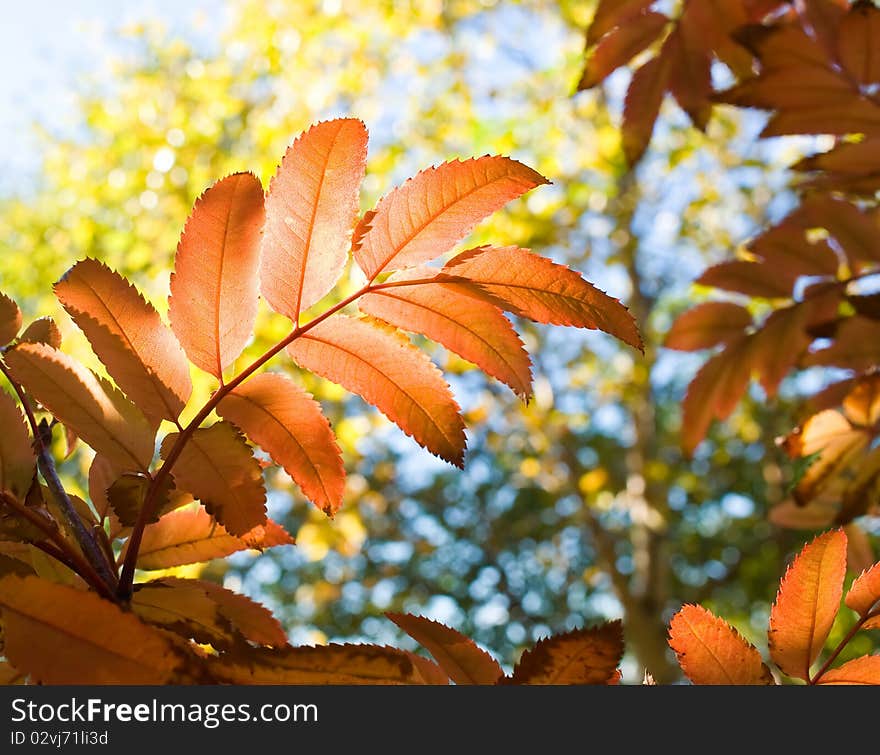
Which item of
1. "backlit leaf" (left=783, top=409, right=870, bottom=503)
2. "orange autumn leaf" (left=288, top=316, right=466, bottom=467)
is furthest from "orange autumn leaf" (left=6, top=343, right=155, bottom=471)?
"backlit leaf" (left=783, top=409, right=870, bottom=503)

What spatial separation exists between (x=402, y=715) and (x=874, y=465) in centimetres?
75

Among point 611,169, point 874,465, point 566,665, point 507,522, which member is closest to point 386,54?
point 611,169

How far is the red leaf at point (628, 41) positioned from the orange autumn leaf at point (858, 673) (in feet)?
2.85

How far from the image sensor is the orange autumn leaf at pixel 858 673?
0.49 metres

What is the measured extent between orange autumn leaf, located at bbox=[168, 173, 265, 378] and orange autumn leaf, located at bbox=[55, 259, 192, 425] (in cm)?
1

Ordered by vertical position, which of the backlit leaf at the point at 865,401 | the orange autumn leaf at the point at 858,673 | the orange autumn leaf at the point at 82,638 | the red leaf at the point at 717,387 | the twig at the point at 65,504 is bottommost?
the orange autumn leaf at the point at 858,673

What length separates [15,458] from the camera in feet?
1.64

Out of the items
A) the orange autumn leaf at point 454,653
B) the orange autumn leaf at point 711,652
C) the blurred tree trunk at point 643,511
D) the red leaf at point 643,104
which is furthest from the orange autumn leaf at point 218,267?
the blurred tree trunk at point 643,511

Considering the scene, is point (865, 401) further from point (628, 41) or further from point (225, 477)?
point (225, 477)

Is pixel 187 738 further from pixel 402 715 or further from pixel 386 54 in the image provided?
pixel 386 54

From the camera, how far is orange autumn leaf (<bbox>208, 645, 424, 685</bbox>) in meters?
0.40

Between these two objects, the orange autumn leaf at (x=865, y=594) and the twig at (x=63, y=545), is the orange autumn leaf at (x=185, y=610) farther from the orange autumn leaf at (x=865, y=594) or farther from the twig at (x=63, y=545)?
the orange autumn leaf at (x=865, y=594)

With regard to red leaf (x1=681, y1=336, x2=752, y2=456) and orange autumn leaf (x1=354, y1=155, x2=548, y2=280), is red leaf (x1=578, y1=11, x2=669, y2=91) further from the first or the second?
orange autumn leaf (x1=354, y1=155, x2=548, y2=280)

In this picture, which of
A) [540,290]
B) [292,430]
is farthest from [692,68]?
[292,430]
